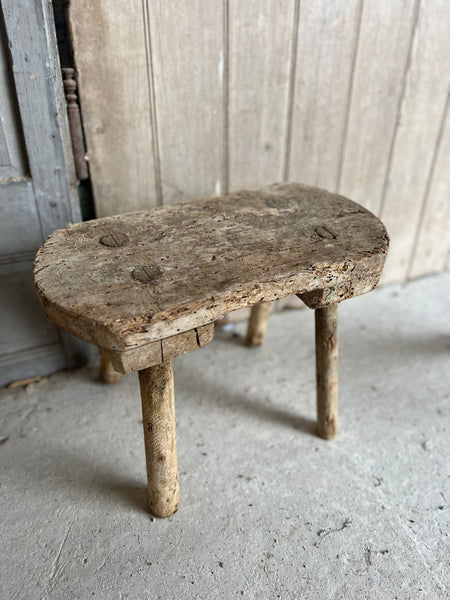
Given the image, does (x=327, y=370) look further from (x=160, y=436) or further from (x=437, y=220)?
(x=437, y=220)

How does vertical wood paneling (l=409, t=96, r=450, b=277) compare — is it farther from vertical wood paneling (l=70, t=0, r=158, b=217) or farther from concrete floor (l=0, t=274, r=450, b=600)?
vertical wood paneling (l=70, t=0, r=158, b=217)

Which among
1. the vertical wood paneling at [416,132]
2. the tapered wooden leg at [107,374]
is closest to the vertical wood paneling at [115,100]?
the tapered wooden leg at [107,374]

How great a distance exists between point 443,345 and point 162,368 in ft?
3.72

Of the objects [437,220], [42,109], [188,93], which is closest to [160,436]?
[42,109]

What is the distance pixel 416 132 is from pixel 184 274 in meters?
1.19

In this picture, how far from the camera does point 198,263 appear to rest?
40.1 inches

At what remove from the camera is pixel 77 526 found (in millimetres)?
1150

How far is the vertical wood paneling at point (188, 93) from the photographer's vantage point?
129 cm

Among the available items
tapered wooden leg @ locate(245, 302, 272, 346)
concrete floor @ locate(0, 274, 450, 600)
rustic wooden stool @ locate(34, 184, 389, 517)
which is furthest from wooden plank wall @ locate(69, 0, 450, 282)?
concrete floor @ locate(0, 274, 450, 600)

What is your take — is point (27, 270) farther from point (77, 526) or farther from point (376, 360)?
point (376, 360)

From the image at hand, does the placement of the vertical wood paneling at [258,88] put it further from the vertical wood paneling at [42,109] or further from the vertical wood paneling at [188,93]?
the vertical wood paneling at [42,109]

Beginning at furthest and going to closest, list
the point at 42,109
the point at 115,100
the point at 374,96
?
the point at 374,96 < the point at 115,100 < the point at 42,109

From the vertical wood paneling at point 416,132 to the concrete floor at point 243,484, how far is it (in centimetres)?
45

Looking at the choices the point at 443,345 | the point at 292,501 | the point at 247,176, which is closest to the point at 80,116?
the point at 247,176
